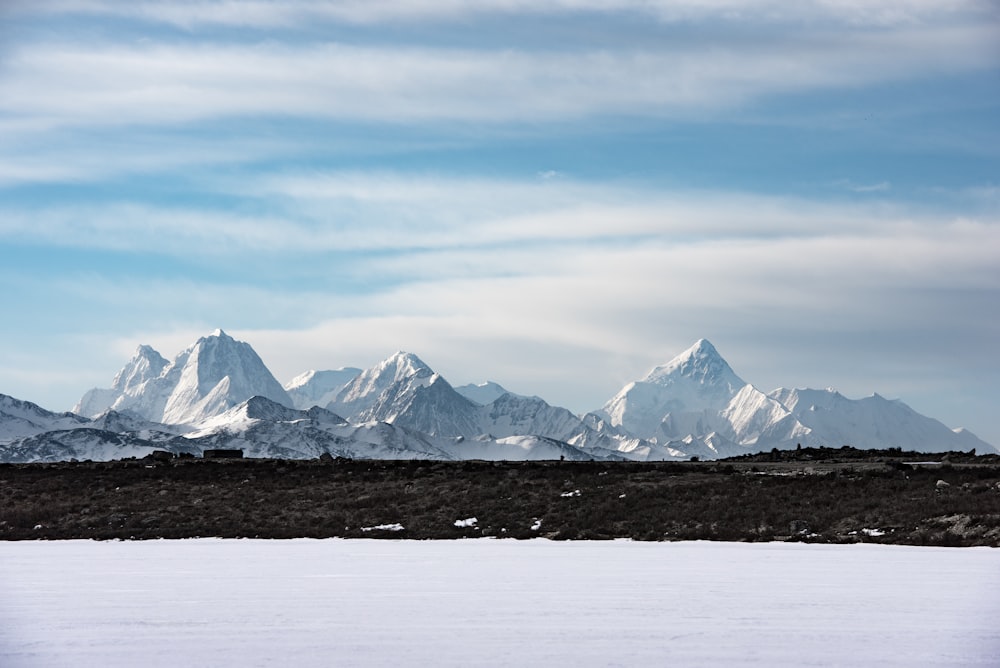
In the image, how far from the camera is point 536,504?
48.8 m

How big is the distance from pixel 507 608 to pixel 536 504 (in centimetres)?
2595

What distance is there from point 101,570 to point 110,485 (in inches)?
1190

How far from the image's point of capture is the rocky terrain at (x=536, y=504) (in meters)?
42.9

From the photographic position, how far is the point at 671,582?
90.6 ft

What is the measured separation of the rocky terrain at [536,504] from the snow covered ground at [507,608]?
6285mm

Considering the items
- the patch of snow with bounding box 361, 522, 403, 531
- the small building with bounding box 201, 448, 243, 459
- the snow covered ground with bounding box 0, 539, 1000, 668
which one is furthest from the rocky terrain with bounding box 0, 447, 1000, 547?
the small building with bounding box 201, 448, 243, 459

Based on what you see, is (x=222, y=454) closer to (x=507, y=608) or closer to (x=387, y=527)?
(x=387, y=527)

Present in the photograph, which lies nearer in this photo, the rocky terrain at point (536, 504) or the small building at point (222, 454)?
the rocky terrain at point (536, 504)

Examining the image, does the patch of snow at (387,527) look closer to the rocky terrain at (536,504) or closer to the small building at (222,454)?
the rocky terrain at (536,504)

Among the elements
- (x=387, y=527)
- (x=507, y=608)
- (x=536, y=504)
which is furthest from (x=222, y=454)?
(x=507, y=608)

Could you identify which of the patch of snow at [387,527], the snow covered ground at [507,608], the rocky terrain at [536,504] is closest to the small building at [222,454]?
the rocky terrain at [536,504]

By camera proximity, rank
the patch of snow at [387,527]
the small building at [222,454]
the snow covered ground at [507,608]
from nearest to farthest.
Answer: the snow covered ground at [507,608], the patch of snow at [387,527], the small building at [222,454]

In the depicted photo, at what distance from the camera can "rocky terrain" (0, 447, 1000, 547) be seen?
1689 inches

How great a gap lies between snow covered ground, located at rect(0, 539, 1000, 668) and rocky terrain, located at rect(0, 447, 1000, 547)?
6.28 meters
